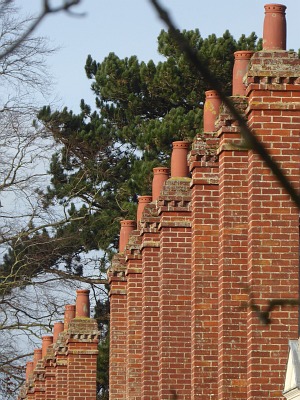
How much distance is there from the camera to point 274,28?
48.7ft

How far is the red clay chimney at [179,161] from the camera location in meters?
21.0

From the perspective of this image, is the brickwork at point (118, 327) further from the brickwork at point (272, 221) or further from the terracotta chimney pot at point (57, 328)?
the brickwork at point (272, 221)

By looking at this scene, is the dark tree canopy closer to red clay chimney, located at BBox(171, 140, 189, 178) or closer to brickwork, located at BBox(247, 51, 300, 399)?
red clay chimney, located at BBox(171, 140, 189, 178)

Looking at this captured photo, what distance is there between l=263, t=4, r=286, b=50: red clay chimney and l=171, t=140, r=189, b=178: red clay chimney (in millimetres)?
6144

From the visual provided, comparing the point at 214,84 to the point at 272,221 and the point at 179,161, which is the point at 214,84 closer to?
the point at 272,221

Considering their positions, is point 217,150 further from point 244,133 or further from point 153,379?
point 244,133

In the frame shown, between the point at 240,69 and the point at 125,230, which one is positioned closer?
the point at 240,69

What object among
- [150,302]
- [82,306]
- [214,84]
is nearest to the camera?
[214,84]

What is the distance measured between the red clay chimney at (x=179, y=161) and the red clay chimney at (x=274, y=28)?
6144mm

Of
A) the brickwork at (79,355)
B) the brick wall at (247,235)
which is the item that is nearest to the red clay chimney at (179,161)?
the brick wall at (247,235)

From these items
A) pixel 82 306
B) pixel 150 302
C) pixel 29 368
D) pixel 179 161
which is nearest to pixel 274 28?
pixel 179 161

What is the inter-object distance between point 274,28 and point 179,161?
21.1 ft

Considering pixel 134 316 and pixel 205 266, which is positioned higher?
pixel 134 316

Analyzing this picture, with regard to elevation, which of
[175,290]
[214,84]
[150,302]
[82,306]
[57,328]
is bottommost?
[214,84]
